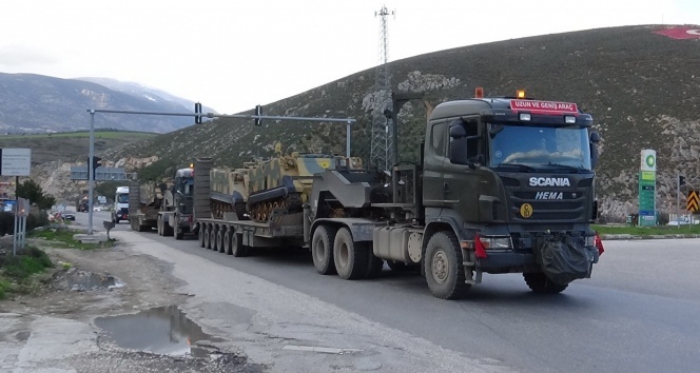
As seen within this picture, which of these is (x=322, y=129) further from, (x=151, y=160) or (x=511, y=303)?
(x=511, y=303)

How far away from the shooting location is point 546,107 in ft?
39.6

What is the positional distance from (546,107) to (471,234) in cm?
228

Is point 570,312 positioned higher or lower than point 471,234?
lower

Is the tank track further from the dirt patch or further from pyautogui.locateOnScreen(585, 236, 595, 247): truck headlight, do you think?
pyautogui.locateOnScreen(585, 236, 595, 247): truck headlight

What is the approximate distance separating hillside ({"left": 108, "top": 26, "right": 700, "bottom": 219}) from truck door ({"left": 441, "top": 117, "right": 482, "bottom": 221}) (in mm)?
32709

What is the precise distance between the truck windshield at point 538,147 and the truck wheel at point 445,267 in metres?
1.49

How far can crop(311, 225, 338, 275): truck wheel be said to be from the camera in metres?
16.8

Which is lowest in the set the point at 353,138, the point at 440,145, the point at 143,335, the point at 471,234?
the point at 143,335

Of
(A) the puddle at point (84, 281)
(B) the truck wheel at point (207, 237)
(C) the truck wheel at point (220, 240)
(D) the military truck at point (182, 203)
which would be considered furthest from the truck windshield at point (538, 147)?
(D) the military truck at point (182, 203)

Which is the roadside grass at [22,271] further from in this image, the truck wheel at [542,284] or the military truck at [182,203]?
the military truck at [182,203]

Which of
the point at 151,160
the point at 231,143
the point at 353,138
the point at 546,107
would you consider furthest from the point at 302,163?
the point at 151,160

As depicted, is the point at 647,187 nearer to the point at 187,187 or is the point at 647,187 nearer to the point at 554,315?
the point at 187,187

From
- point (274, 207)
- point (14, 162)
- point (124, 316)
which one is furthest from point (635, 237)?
point (124, 316)

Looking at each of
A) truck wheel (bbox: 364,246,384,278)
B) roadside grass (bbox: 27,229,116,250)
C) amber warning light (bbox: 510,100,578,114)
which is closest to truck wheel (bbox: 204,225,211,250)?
roadside grass (bbox: 27,229,116,250)
